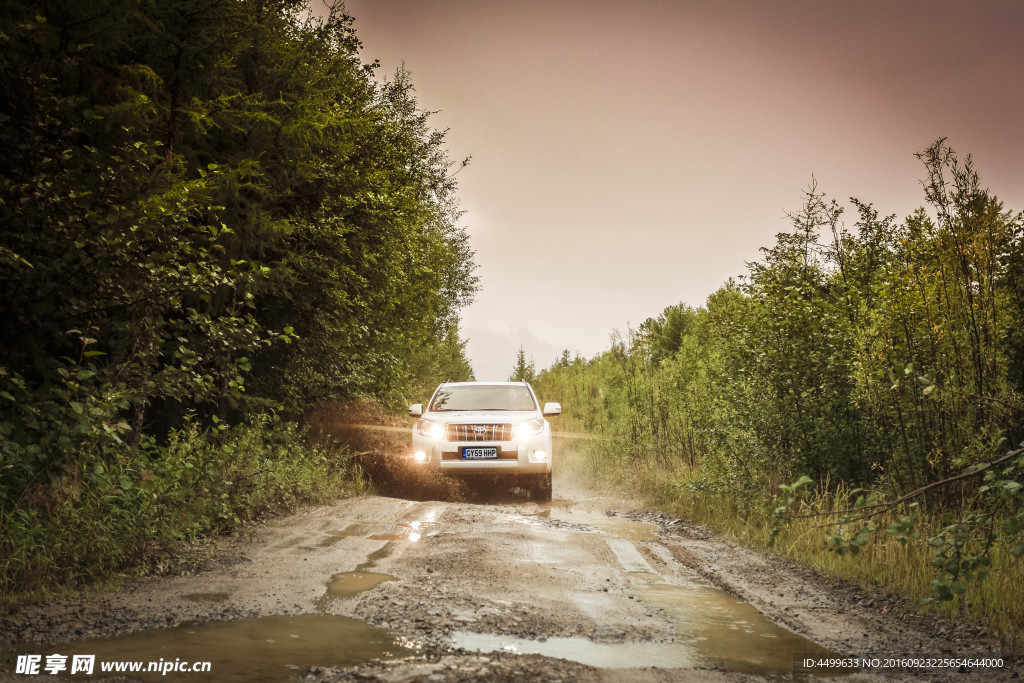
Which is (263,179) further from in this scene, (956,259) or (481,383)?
(956,259)

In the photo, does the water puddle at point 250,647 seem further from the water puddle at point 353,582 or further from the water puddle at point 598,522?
the water puddle at point 598,522

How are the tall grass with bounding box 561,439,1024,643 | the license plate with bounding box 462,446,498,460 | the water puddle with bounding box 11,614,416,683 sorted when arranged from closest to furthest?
the water puddle with bounding box 11,614,416,683, the tall grass with bounding box 561,439,1024,643, the license plate with bounding box 462,446,498,460

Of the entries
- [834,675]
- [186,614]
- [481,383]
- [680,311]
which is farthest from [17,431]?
[680,311]

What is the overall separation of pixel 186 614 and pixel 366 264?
892 centimetres

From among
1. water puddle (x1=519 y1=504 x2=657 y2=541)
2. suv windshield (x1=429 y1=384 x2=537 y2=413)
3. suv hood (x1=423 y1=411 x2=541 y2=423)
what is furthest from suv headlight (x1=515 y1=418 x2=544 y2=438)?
water puddle (x1=519 y1=504 x2=657 y2=541)

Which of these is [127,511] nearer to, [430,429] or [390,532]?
[390,532]

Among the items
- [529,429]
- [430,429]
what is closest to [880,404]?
[529,429]

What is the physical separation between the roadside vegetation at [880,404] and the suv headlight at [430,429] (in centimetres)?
396

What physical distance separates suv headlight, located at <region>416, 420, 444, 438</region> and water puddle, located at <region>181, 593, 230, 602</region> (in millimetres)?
6935

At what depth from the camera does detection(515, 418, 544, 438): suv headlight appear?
12.9 metres

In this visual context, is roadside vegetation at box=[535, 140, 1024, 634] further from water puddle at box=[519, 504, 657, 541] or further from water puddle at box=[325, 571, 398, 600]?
water puddle at box=[325, 571, 398, 600]

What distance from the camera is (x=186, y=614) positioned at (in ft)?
17.7

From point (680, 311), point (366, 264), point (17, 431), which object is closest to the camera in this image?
point (17, 431)

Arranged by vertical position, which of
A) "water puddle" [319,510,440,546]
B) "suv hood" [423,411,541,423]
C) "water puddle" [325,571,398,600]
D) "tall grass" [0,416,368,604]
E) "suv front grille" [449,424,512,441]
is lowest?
"water puddle" [319,510,440,546]
